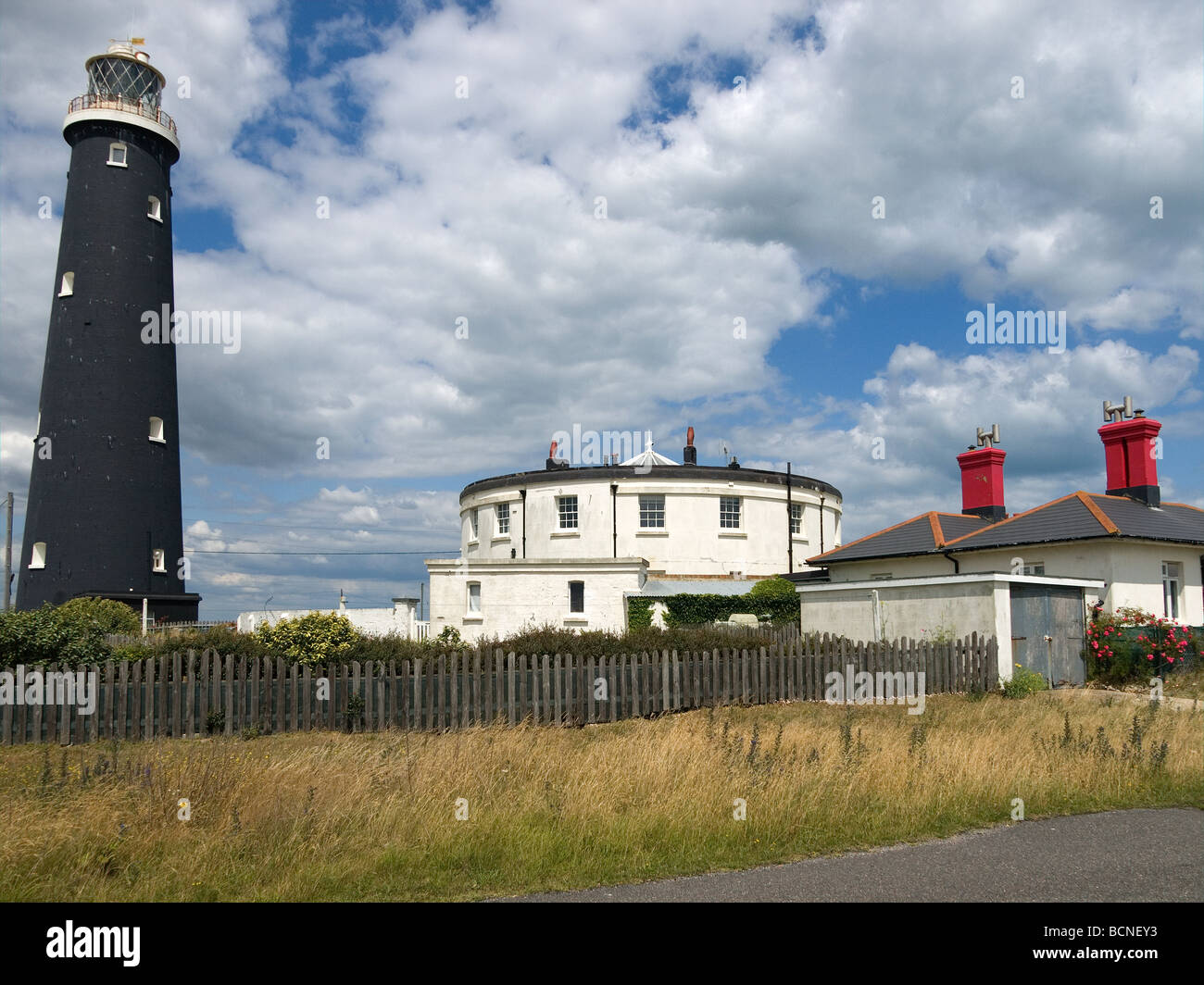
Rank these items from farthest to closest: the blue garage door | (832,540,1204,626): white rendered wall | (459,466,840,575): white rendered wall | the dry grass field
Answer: (459,466,840,575): white rendered wall < (832,540,1204,626): white rendered wall < the blue garage door < the dry grass field

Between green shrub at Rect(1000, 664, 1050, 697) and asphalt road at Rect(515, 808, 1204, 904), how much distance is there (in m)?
10.9

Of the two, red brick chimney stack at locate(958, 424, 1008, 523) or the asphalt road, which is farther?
red brick chimney stack at locate(958, 424, 1008, 523)

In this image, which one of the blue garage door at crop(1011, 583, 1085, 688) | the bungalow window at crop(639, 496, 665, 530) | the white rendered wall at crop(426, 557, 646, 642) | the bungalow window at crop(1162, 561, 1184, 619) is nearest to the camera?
the blue garage door at crop(1011, 583, 1085, 688)

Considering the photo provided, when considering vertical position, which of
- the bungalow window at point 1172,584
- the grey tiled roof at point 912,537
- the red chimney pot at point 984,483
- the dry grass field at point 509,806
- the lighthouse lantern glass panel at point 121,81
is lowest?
the dry grass field at point 509,806

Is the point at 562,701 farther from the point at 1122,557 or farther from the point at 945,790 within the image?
the point at 1122,557

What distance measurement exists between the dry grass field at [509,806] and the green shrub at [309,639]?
709cm

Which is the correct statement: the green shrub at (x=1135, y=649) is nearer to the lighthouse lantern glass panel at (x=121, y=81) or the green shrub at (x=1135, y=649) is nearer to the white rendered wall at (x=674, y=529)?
the white rendered wall at (x=674, y=529)

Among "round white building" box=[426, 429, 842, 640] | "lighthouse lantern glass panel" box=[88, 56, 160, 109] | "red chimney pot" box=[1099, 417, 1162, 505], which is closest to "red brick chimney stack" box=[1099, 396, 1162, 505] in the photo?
"red chimney pot" box=[1099, 417, 1162, 505]

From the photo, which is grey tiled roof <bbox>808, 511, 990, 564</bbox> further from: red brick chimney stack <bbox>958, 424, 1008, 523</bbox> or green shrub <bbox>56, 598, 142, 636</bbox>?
green shrub <bbox>56, 598, 142, 636</bbox>

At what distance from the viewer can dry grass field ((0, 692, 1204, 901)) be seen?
5.83 m

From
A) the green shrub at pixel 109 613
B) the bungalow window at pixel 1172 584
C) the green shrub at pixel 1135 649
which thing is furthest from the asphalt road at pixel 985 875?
the green shrub at pixel 109 613

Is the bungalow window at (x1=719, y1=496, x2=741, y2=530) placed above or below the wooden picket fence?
above

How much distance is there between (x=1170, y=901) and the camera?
17.6 feet

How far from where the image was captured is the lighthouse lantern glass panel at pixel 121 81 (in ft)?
110
